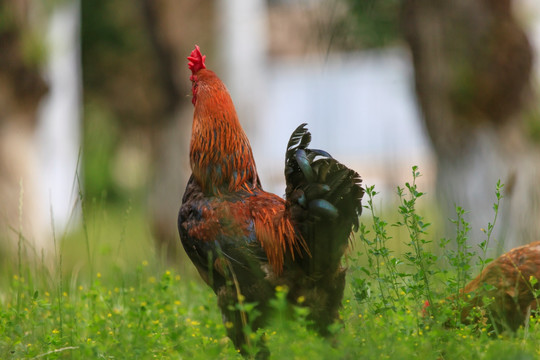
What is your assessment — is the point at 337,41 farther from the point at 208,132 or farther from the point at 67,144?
the point at 67,144

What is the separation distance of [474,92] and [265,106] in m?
3.55

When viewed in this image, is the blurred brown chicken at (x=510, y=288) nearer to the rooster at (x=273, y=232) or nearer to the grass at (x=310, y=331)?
the grass at (x=310, y=331)

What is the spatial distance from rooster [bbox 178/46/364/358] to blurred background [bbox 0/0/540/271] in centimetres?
31

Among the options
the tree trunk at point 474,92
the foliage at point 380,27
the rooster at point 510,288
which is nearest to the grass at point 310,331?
the rooster at point 510,288

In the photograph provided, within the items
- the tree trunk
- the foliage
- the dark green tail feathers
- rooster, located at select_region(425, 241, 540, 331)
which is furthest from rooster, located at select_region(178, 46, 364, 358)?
the foliage

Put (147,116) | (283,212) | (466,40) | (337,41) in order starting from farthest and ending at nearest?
(147,116)
(466,40)
(337,41)
(283,212)

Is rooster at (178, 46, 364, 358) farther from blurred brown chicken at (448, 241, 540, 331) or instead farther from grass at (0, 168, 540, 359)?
blurred brown chicken at (448, 241, 540, 331)

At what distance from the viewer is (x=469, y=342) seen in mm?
3023

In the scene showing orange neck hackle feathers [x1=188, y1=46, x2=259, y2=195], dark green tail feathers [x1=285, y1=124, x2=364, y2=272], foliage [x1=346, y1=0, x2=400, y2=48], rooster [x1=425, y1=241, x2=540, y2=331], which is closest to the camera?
dark green tail feathers [x1=285, y1=124, x2=364, y2=272]

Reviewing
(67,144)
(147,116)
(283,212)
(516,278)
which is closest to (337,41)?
(283,212)

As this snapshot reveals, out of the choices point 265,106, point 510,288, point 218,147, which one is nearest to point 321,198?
point 218,147

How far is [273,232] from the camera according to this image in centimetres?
359

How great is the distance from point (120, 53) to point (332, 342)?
42.1 feet

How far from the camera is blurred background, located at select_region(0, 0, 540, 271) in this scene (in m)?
4.70
